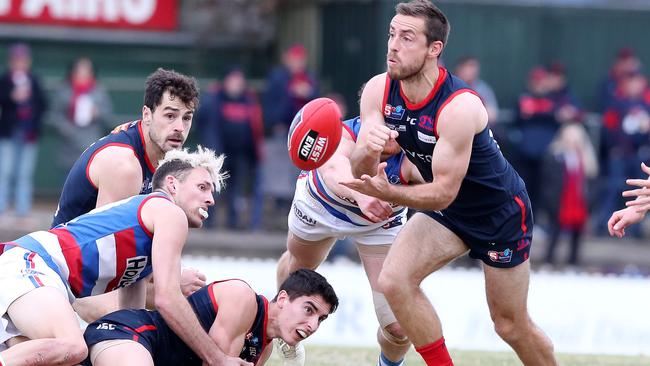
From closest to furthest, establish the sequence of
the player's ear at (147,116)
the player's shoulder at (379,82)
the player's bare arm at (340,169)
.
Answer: the player's shoulder at (379,82) < the player's ear at (147,116) < the player's bare arm at (340,169)

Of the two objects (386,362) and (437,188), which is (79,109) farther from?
(437,188)

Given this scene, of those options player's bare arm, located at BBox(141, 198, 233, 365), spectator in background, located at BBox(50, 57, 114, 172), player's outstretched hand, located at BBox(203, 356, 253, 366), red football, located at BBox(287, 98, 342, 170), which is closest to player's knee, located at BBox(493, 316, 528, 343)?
red football, located at BBox(287, 98, 342, 170)

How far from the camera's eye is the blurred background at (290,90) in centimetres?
1362

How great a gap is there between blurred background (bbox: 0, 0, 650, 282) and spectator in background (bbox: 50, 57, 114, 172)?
18 millimetres

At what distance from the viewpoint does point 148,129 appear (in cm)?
681

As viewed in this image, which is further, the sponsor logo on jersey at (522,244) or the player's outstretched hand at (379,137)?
the sponsor logo on jersey at (522,244)

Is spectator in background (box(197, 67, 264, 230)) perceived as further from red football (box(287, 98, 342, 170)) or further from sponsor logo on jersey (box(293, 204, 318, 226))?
red football (box(287, 98, 342, 170))

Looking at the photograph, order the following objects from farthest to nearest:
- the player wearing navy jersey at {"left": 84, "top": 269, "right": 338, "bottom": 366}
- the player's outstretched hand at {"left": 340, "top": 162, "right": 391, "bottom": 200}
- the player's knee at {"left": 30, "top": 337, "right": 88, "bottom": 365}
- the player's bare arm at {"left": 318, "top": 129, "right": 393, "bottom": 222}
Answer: the player's bare arm at {"left": 318, "top": 129, "right": 393, "bottom": 222} < the player's outstretched hand at {"left": 340, "top": 162, "right": 391, "bottom": 200} < the player wearing navy jersey at {"left": 84, "top": 269, "right": 338, "bottom": 366} < the player's knee at {"left": 30, "top": 337, "right": 88, "bottom": 365}

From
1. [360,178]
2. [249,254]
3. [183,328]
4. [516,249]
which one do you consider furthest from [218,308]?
[249,254]

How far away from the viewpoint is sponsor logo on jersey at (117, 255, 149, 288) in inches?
241

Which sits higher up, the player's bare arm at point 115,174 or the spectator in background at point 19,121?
the player's bare arm at point 115,174

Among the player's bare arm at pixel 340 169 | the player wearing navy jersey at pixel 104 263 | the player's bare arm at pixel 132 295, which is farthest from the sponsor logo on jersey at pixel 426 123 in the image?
the player's bare arm at pixel 132 295

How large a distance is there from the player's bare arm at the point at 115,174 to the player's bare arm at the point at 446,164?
1195 mm

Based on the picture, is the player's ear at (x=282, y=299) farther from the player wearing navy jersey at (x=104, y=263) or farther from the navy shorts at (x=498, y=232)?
the navy shorts at (x=498, y=232)
